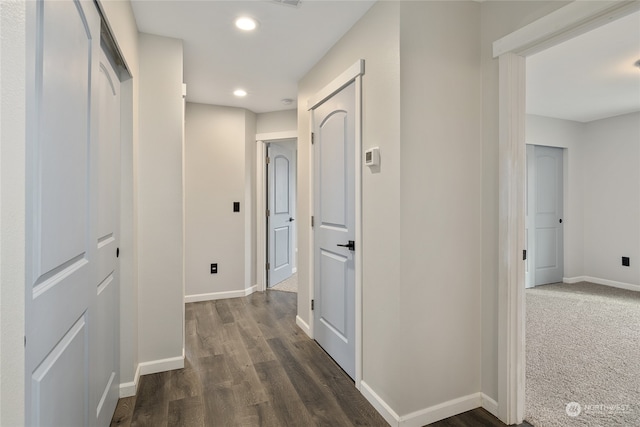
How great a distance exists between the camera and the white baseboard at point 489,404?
1.88 m

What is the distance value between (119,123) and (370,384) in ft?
7.21

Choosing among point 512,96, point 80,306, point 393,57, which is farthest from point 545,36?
point 80,306

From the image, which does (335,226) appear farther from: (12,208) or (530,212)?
(530,212)

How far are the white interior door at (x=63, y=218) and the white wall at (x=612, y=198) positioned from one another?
20.4ft

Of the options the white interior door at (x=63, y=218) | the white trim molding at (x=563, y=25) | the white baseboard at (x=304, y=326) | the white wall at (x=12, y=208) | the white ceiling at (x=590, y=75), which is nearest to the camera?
the white wall at (x=12, y=208)

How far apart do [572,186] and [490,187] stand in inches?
170

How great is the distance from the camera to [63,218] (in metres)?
1.01

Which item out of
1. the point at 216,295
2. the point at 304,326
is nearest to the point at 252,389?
the point at 304,326

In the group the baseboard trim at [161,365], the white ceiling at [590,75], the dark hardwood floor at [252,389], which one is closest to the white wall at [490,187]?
the dark hardwood floor at [252,389]

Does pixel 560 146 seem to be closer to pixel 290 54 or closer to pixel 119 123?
pixel 290 54

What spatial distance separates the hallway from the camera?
1.88 meters

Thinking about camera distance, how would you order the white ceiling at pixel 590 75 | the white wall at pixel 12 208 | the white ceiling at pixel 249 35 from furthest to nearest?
the white ceiling at pixel 590 75 → the white ceiling at pixel 249 35 → the white wall at pixel 12 208

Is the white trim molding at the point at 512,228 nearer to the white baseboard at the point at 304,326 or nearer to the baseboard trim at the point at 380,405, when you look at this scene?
the baseboard trim at the point at 380,405

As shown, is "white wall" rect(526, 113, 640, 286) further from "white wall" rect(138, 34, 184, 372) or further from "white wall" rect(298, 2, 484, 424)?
"white wall" rect(138, 34, 184, 372)
